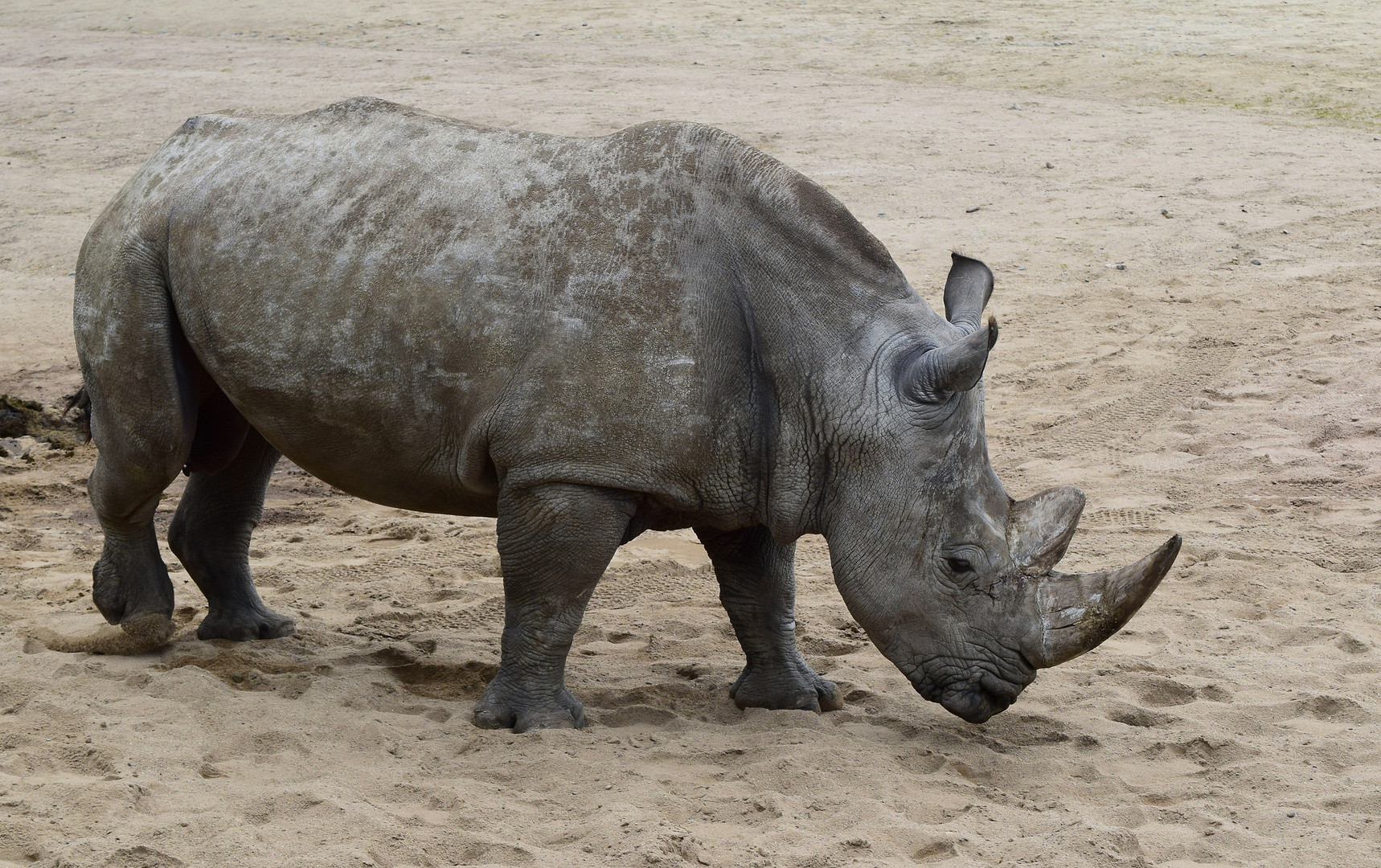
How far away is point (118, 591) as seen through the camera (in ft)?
17.8

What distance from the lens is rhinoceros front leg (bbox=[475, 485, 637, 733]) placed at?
4500 millimetres

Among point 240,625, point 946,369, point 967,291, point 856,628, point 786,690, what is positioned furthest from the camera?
point 856,628

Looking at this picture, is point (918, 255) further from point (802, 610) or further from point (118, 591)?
point (118, 591)

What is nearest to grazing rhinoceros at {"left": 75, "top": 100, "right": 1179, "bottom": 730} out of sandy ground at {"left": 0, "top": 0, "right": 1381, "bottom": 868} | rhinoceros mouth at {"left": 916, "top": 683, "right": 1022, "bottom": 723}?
rhinoceros mouth at {"left": 916, "top": 683, "right": 1022, "bottom": 723}

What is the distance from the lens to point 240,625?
5.66m

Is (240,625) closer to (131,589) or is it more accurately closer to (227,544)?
(227,544)

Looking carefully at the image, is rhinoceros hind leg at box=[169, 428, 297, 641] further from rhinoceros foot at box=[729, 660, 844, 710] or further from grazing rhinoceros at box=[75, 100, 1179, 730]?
rhinoceros foot at box=[729, 660, 844, 710]

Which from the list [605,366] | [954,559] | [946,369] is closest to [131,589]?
[605,366]

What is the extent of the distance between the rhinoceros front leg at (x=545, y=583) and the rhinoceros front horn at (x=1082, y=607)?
1.23 metres

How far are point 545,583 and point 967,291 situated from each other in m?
1.62

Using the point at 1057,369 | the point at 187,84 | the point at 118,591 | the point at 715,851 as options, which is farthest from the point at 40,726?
the point at 187,84

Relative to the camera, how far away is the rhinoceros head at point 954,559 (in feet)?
14.4

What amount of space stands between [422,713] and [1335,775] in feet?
9.01

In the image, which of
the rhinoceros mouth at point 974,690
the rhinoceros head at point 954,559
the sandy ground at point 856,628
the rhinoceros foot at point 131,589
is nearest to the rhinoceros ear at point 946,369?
the rhinoceros head at point 954,559
